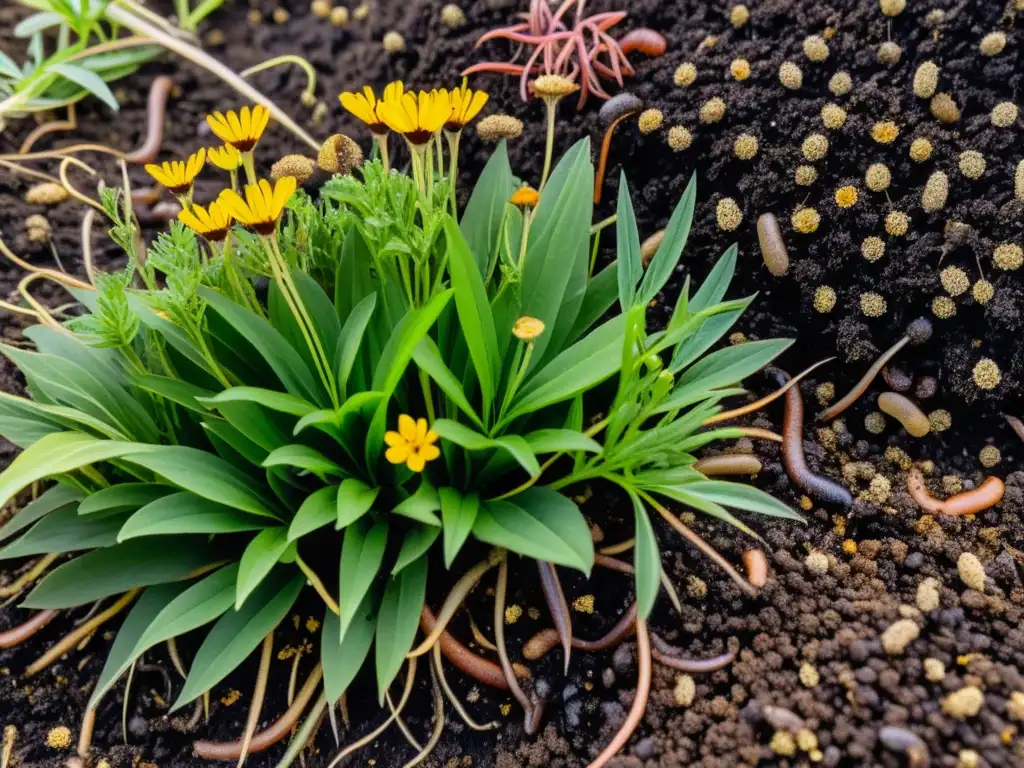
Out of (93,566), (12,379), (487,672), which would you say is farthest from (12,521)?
(487,672)

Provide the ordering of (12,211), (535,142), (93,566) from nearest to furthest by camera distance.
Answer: (93,566) < (535,142) < (12,211)

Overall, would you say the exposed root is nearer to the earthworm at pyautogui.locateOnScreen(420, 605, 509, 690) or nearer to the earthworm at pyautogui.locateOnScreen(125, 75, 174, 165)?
the earthworm at pyautogui.locateOnScreen(420, 605, 509, 690)

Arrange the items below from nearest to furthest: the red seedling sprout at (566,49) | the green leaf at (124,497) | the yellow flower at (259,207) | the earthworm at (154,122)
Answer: the yellow flower at (259,207)
the green leaf at (124,497)
the red seedling sprout at (566,49)
the earthworm at (154,122)

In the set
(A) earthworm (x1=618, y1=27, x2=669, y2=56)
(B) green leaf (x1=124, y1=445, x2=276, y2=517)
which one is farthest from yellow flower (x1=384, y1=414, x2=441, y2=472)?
(A) earthworm (x1=618, y1=27, x2=669, y2=56)

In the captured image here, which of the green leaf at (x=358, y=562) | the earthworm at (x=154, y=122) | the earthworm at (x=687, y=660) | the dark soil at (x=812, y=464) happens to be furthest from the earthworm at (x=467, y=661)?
the earthworm at (x=154, y=122)

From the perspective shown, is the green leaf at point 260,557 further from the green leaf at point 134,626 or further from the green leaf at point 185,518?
the green leaf at point 134,626

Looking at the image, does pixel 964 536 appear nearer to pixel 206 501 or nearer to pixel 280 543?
pixel 280 543
